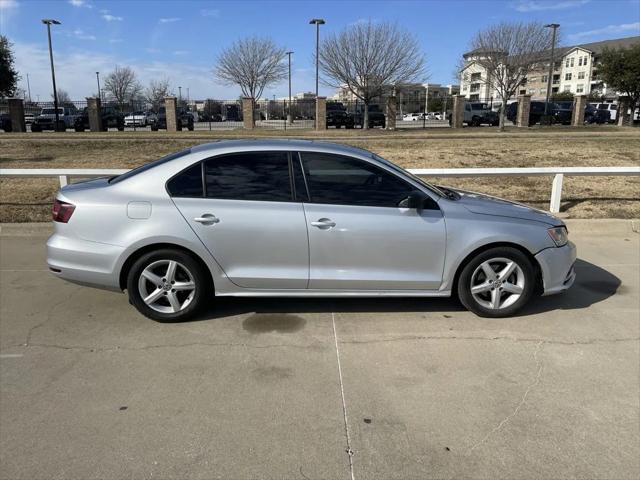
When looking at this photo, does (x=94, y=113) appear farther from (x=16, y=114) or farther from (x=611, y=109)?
(x=611, y=109)

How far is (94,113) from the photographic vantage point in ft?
117

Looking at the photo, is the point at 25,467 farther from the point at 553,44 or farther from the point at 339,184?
the point at 553,44

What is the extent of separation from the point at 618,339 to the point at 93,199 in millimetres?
4636

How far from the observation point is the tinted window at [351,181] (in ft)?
14.9

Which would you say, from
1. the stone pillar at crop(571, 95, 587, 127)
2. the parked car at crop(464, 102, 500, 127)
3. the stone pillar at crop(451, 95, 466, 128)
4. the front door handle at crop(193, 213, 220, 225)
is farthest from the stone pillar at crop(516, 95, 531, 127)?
the front door handle at crop(193, 213, 220, 225)

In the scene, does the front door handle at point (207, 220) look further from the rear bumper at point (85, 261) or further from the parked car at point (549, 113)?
the parked car at point (549, 113)

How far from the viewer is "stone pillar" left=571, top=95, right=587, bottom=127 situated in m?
40.1

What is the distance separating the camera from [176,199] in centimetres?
445

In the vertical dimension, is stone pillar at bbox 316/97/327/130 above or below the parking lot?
above

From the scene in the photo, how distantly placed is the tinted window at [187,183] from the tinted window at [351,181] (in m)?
0.93

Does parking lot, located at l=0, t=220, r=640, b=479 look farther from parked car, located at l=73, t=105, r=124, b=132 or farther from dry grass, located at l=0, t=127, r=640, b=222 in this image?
parked car, located at l=73, t=105, r=124, b=132

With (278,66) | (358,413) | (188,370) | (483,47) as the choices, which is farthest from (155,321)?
(278,66)

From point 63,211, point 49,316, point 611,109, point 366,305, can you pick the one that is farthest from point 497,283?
point 611,109

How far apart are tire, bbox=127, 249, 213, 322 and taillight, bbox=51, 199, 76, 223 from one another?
73cm
